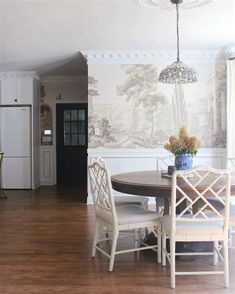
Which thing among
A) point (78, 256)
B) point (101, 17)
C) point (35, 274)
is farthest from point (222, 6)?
point (35, 274)

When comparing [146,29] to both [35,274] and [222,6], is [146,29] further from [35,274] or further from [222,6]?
[35,274]

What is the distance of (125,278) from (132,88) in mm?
4079

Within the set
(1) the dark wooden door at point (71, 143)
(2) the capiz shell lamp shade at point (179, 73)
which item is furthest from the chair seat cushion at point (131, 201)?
(1) the dark wooden door at point (71, 143)

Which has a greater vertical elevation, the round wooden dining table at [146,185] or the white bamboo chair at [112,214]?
the round wooden dining table at [146,185]

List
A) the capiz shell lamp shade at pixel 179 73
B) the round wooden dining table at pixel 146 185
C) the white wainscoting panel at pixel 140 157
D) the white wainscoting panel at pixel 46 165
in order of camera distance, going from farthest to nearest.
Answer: the white wainscoting panel at pixel 46 165 → the white wainscoting panel at pixel 140 157 → the capiz shell lamp shade at pixel 179 73 → the round wooden dining table at pixel 146 185

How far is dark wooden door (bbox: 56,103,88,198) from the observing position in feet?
30.5

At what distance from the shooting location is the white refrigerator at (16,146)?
27.2 feet

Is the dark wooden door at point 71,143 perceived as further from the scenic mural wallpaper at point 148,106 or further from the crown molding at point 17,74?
the scenic mural wallpaper at point 148,106

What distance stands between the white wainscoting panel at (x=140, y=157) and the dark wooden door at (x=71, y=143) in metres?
2.79

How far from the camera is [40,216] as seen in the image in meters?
5.51

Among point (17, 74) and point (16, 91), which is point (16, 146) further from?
point (17, 74)

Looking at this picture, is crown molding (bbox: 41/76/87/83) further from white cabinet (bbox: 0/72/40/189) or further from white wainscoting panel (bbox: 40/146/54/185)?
white wainscoting panel (bbox: 40/146/54/185)

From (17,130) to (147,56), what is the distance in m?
3.53

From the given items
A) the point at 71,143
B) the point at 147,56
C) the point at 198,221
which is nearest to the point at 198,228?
the point at 198,221
